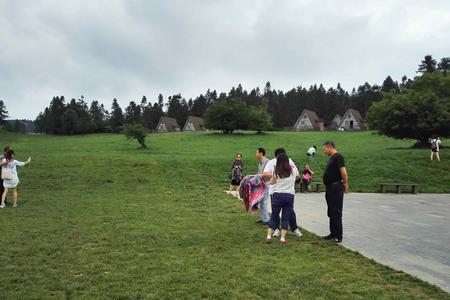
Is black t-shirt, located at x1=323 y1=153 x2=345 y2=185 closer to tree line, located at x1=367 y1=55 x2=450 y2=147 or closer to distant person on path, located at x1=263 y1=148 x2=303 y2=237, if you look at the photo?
distant person on path, located at x1=263 y1=148 x2=303 y2=237

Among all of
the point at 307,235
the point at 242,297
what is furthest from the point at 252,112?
the point at 242,297

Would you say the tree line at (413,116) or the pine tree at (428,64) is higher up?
the pine tree at (428,64)

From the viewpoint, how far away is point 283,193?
8.14 m

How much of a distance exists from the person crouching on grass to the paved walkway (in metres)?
1.27

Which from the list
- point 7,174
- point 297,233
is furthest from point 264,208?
point 7,174

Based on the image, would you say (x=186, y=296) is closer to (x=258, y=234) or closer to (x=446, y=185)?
(x=258, y=234)

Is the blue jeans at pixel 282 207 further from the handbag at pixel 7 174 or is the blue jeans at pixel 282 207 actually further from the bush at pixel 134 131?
the bush at pixel 134 131

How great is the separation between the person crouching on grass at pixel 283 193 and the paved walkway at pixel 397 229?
127 centimetres

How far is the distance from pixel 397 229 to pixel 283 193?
377 centimetres

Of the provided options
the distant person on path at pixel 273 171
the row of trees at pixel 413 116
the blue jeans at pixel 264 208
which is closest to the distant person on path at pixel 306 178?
the blue jeans at pixel 264 208

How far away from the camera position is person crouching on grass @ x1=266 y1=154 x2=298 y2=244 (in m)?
8.07

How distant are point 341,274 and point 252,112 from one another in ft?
193

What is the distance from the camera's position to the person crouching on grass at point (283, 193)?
8.07 meters

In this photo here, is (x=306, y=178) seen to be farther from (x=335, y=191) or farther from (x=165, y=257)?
(x=165, y=257)
